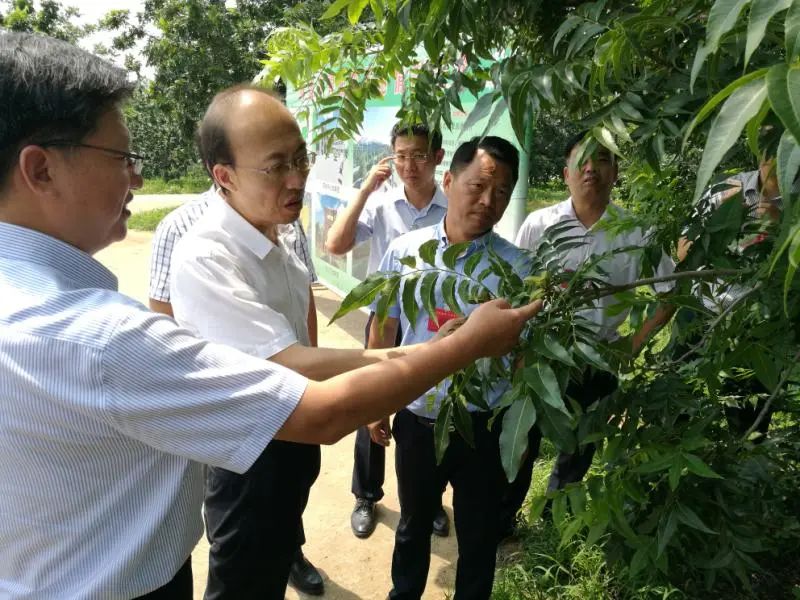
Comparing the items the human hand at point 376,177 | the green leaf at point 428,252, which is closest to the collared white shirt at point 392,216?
the human hand at point 376,177

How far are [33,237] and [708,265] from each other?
139cm

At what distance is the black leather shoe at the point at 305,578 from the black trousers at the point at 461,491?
0.51 metres

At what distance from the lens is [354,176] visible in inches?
199

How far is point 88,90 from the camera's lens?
42.2 inches

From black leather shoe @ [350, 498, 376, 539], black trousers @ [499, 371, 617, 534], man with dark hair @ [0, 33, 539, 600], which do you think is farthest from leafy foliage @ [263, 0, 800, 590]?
black leather shoe @ [350, 498, 376, 539]

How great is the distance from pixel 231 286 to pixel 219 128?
0.48 m

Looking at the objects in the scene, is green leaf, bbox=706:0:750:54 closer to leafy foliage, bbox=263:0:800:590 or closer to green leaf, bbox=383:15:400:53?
leafy foliage, bbox=263:0:800:590

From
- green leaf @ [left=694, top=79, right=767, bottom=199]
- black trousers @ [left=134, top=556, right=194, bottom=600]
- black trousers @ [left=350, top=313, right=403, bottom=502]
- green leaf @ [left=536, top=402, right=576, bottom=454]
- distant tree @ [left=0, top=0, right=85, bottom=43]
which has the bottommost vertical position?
black trousers @ [left=350, top=313, right=403, bottom=502]

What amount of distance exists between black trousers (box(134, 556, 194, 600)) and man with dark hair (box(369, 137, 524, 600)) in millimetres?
895

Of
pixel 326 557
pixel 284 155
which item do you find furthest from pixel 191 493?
pixel 326 557

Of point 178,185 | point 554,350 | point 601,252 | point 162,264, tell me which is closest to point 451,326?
point 554,350

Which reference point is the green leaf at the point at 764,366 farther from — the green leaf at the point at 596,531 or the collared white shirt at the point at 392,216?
the collared white shirt at the point at 392,216

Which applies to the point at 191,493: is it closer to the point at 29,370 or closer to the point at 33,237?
the point at 29,370

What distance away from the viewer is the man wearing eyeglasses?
9.80ft
